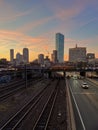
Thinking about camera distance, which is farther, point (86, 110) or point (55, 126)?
point (86, 110)

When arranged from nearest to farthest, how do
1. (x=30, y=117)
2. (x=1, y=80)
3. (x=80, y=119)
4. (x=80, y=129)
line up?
(x=80, y=129) → (x=80, y=119) → (x=30, y=117) → (x=1, y=80)

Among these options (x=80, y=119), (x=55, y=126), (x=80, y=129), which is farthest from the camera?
(x=80, y=119)

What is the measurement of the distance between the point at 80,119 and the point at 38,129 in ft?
17.7

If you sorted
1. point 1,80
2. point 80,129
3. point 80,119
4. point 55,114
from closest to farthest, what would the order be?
point 80,129 → point 80,119 → point 55,114 → point 1,80

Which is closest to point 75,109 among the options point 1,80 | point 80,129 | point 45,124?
point 45,124

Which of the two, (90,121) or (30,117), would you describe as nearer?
(90,121)

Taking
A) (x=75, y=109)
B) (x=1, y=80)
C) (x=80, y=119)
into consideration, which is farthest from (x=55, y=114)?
(x=1, y=80)

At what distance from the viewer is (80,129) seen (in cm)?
2116

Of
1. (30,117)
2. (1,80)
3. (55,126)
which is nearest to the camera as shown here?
(55,126)

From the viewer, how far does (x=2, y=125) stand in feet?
79.4

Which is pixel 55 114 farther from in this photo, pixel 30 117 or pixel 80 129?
pixel 80 129

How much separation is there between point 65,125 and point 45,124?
84.0 inches

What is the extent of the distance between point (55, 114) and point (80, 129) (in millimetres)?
8765

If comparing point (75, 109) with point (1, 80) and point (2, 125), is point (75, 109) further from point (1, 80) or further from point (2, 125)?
point (1, 80)
